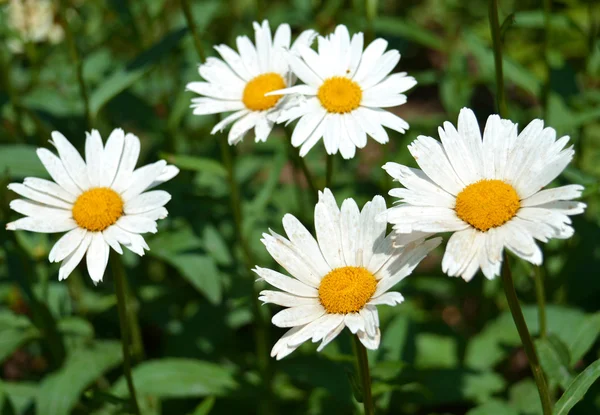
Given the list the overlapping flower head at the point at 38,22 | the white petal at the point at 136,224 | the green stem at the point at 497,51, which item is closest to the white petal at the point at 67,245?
the white petal at the point at 136,224

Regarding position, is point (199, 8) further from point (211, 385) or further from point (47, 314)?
point (211, 385)

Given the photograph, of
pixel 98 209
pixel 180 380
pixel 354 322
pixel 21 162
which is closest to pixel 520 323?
pixel 354 322

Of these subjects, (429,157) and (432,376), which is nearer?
(429,157)

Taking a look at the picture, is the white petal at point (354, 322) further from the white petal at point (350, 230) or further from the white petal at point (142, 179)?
the white petal at point (142, 179)

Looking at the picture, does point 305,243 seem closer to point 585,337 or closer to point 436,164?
point 436,164

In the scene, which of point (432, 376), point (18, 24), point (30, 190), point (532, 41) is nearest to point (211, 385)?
point (432, 376)
